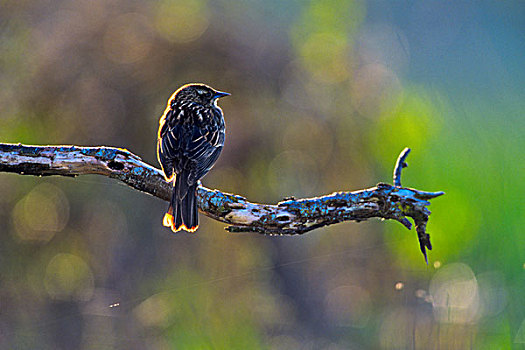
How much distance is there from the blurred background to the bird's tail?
2784mm

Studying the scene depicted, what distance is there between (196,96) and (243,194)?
2785 millimetres

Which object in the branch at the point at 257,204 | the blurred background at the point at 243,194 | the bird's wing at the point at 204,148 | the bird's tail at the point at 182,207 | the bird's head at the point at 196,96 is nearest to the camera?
the branch at the point at 257,204

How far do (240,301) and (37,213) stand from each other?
231 centimetres

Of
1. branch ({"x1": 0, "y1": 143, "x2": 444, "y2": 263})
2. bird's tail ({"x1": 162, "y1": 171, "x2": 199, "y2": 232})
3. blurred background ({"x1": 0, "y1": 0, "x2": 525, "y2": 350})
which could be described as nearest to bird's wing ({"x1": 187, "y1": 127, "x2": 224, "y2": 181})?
bird's tail ({"x1": 162, "y1": 171, "x2": 199, "y2": 232})

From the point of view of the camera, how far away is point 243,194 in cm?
620

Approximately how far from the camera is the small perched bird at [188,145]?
2.48 meters

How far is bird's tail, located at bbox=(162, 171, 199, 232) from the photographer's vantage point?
2463 millimetres

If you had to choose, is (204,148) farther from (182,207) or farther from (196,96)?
(196,96)

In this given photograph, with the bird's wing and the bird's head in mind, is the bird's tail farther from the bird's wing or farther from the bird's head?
the bird's head

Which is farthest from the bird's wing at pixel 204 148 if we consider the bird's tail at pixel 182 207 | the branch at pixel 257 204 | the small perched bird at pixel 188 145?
the branch at pixel 257 204

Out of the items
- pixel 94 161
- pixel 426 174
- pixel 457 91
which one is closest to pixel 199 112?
pixel 94 161

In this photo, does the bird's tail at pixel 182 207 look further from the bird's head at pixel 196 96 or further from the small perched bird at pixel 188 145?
the bird's head at pixel 196 96

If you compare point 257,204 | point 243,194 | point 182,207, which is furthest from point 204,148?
point 243,194

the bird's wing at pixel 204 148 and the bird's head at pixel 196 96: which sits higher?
the bird's head at pixel 196 96
